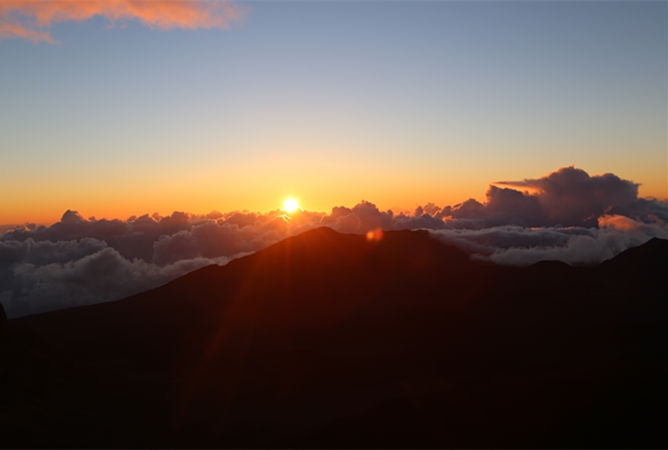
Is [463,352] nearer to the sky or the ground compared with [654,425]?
nearer to the ground

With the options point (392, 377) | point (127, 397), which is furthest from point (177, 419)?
point (392, 377)

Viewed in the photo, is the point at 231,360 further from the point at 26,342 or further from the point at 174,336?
the point at 26,342

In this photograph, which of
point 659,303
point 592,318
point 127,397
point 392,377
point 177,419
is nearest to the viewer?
point 177,419

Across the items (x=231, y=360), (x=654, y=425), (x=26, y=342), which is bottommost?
(x=231, y=360)

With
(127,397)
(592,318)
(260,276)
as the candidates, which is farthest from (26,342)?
(592,318)

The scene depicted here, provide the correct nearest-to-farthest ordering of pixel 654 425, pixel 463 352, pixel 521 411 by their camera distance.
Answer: pixel 654 425 < pixel 521 411 < pixel 463 352

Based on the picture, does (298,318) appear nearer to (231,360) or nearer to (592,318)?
(231,360)

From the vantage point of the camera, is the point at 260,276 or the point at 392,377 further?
the point at 260,276
